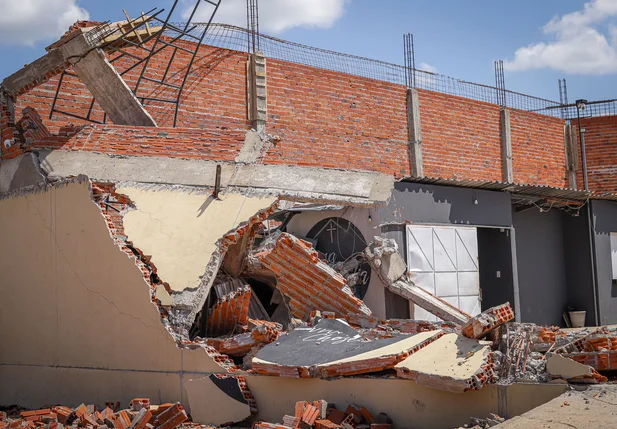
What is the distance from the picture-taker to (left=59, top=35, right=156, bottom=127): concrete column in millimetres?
10812

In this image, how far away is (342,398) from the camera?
6609 millimetres

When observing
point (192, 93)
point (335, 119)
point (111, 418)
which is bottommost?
point (111, 418)

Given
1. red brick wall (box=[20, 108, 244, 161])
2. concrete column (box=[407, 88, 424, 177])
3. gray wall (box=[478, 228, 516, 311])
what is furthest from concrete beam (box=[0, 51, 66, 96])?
concrete column (box=[407, 88, 424, 177])

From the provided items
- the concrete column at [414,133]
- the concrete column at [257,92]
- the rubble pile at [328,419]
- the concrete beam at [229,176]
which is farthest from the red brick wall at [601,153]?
the rubble pile at [328,419]

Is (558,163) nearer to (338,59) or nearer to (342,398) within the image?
(338,59)

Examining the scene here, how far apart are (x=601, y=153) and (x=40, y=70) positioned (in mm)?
16340

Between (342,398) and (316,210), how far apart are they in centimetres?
543

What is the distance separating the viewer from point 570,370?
225 inches

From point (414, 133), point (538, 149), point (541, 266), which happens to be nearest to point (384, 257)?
point (541, 266)

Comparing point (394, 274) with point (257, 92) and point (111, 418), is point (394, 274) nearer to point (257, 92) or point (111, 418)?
point (257, 92)

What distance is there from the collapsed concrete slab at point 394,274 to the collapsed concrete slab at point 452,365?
4208 millimetres

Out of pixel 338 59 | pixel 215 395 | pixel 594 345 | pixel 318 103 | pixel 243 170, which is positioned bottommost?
pixel 215 395

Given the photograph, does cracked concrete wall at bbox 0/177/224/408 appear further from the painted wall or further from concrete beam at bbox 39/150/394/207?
the painted wall

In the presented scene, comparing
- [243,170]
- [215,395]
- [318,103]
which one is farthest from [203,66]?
[215,395]
